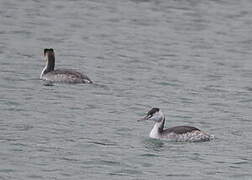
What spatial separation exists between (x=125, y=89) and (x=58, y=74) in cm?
239

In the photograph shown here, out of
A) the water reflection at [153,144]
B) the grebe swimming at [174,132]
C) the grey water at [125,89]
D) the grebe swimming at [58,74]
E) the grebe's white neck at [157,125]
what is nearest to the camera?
the grey water at [125,89]

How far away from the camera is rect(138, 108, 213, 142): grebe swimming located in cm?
2744

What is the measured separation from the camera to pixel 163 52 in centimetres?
4328

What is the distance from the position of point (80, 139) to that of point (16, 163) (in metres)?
3.15

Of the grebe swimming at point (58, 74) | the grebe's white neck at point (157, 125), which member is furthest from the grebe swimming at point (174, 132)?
the grebe swimming at point (58, 74)

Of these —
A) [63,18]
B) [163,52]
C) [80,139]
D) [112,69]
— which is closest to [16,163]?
[80,139]

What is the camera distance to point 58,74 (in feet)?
116

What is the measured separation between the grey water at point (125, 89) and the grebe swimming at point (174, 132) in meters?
0.19

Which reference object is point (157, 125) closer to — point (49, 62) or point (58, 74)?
point (58, 74)

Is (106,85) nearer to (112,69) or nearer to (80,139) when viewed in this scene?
(112,69)

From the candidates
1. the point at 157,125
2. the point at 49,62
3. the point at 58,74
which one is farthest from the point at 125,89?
the point at 157,125

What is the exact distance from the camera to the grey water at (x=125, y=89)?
24.9 meters

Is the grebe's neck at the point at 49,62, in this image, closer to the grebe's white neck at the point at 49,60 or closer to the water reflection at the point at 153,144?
the grebe's white neck at the point at 49,60

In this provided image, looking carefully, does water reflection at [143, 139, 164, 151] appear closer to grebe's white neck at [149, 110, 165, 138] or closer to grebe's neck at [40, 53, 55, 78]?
grebe's white neck at [149, 110, 165, 138]
